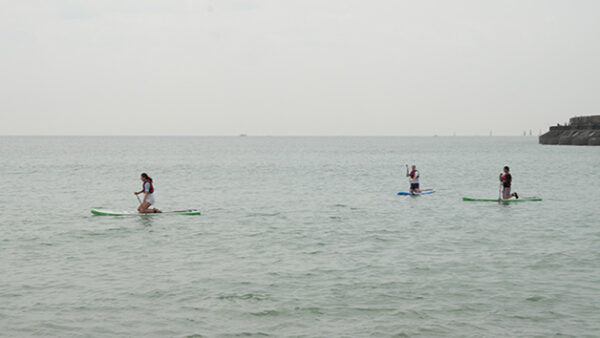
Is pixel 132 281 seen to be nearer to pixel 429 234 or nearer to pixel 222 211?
pixel 429 234

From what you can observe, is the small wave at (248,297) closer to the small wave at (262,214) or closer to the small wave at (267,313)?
the small wave at (267,313)

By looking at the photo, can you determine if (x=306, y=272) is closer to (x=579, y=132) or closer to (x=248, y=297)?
(x=248, y=297)

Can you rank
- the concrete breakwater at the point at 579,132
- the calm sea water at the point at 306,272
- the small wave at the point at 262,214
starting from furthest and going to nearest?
the concrete breakwater at the point at 579,132 < the small wave at the point at 262,214 < the calm sea water at the point at 306,272

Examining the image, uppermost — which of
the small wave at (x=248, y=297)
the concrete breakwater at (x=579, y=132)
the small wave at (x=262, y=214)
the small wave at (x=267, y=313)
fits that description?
the concrete breakwater at (x=579, y=132)

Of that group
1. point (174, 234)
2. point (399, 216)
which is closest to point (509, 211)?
point (399, 216)

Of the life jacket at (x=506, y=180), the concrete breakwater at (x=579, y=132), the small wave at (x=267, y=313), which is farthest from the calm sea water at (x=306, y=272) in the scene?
the concrete breakwater at (x=579, y=132)

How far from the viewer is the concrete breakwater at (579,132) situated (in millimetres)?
145337

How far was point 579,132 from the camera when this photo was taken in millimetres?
152250

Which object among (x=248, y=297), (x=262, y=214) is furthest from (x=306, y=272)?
(x=262, y=214)

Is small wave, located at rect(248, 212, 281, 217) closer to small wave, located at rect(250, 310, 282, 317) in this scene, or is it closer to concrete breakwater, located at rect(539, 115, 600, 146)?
small wave, located at rect(250, 310, 282, 317)

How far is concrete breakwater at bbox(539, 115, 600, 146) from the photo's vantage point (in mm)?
145337

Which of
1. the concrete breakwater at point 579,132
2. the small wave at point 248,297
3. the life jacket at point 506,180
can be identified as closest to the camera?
the small wave at point 248,297

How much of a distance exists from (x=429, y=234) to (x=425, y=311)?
33.8 feet

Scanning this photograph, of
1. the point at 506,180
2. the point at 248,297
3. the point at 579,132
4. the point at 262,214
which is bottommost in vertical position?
the point at 262,214
